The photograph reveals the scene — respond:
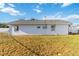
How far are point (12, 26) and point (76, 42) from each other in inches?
36.1

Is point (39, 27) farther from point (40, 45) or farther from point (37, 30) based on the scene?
point (40, 45)

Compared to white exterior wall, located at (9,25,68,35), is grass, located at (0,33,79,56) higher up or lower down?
lower down

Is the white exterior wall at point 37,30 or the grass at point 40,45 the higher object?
the white exterior wall at point 37,30

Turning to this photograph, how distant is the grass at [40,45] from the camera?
10.9ft

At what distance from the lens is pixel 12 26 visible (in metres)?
3.30

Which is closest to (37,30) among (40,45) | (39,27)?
(39,27)

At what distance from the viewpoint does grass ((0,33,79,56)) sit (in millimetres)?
3314

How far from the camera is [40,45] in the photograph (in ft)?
10.9

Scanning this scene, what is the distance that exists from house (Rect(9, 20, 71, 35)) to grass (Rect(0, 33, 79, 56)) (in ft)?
0.19

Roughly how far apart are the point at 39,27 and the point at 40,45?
25cm

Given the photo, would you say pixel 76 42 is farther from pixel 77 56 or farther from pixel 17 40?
pixel 17 40

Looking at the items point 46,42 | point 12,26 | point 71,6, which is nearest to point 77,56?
point 46,42

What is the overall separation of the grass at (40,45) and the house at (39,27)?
0.06 metres

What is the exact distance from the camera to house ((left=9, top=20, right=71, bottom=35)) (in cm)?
330
